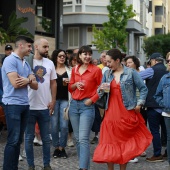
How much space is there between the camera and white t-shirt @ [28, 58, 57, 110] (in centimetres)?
808

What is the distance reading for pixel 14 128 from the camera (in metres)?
7.30

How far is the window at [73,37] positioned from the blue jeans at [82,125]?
39.4 metres

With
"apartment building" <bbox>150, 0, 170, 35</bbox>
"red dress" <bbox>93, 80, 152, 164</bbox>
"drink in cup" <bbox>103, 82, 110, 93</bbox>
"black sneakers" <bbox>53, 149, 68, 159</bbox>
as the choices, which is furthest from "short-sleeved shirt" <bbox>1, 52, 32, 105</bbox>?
"apartment building" <bbox>150, 0, 170, 35</bbox>

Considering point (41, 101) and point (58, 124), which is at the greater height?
point (41, 101)

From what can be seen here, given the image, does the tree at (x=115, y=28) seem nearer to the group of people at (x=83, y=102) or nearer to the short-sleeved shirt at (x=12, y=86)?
the group of people at (x=83, y=102)

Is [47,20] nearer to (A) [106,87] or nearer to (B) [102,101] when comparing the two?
(B) [102,101]

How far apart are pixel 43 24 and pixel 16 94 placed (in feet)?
63.9

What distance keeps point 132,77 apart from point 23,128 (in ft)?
5.88

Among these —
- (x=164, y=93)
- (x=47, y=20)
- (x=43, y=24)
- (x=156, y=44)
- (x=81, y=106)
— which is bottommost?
(x=81, y=106)

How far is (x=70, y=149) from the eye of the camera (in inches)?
418

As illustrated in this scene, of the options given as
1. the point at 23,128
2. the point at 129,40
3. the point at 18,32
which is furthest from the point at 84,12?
Result: the point at 23,128

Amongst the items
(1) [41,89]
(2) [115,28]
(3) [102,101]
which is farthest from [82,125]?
(2) [115,28]

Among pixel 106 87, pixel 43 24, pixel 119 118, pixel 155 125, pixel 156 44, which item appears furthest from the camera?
pixel 156 44

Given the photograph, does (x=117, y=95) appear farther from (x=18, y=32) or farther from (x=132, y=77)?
(x=18, y=32)
